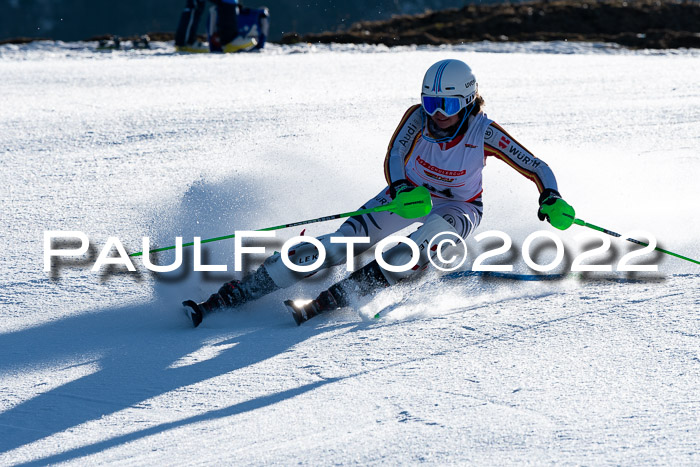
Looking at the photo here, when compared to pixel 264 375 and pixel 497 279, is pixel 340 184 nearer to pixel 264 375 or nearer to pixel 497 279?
pixel 497 279

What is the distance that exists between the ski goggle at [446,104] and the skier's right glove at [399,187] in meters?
0.37

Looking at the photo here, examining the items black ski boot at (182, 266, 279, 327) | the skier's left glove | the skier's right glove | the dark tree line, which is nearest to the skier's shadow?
black ski boot at (182, 266, 279, 327)

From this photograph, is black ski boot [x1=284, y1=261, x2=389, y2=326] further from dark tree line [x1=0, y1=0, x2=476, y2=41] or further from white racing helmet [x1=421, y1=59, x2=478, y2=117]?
dark tree line [x1=0, y1=0, x2=476, y2=41]

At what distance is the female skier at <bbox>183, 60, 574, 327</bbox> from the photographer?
3.96m

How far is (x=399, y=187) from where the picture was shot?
4.19 meters

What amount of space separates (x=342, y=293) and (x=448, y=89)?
3.72ft

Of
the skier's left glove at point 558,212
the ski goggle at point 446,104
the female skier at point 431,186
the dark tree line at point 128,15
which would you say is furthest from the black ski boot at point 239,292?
the dark tree line at point 128,15

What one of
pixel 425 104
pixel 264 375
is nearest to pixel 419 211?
pixel 425 104

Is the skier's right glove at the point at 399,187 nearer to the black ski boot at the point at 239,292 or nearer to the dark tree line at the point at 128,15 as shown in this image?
the black ski boot at the point at 239,292

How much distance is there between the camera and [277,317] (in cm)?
408

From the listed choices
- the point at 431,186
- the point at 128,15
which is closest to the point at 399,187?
the point at 431,186

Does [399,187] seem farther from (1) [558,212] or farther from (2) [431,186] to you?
(1) [558,212]

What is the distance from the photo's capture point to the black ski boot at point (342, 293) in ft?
12.8

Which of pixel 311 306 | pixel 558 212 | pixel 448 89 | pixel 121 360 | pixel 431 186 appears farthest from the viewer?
pixel 431 186
